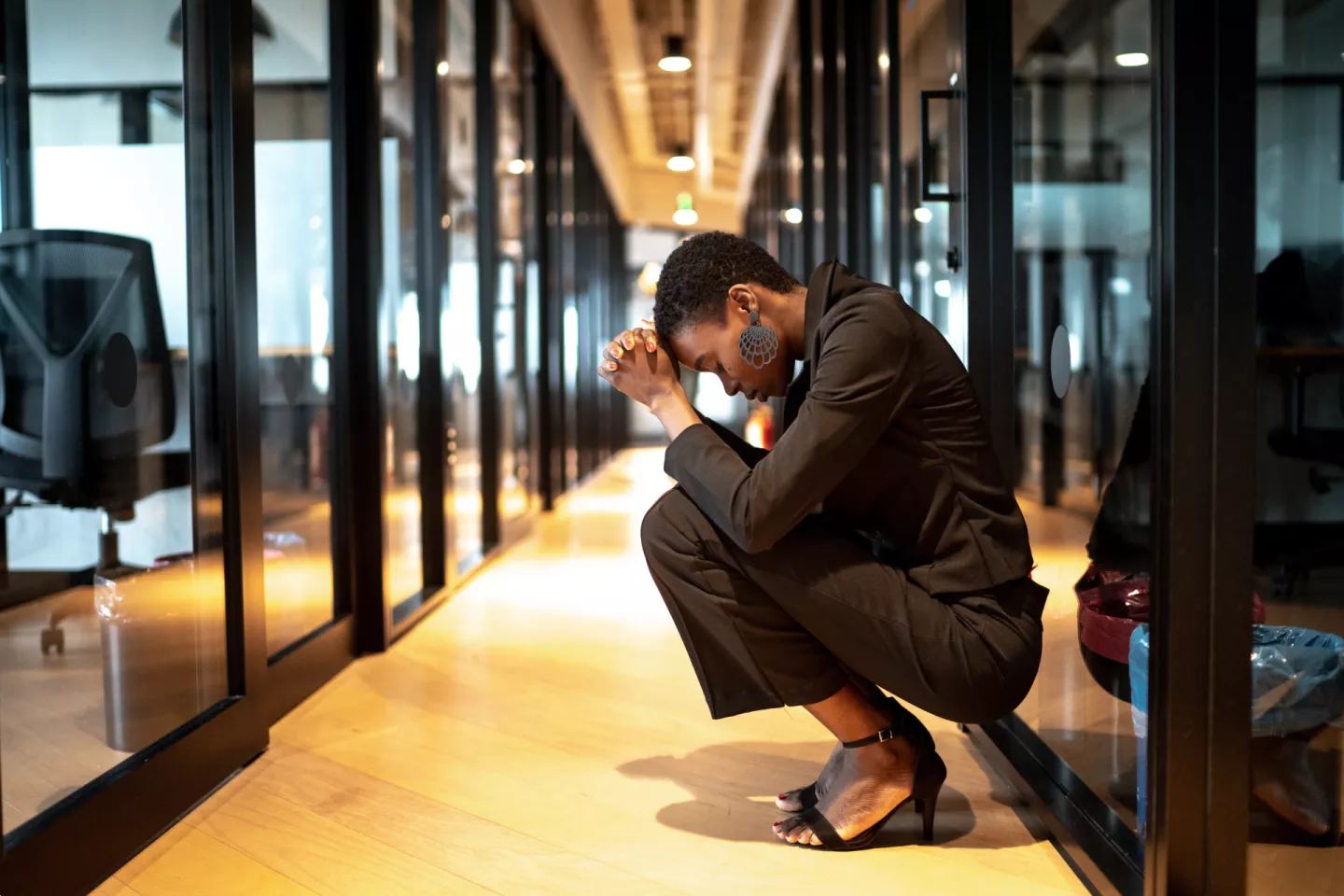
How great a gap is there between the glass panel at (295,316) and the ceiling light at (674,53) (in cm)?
517

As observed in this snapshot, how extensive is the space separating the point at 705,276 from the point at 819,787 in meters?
0.84

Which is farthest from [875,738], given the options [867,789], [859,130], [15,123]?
[859,130]

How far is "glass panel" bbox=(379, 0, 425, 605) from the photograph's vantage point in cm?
347

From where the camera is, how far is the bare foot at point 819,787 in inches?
73.6

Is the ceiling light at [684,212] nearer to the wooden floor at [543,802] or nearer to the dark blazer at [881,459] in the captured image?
the wooden floor at [543,802]

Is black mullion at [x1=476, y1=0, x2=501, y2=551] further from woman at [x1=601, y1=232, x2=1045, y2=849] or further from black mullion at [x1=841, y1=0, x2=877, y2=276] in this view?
woman at [x1=601, y1=232, x2=1045, y2=849]

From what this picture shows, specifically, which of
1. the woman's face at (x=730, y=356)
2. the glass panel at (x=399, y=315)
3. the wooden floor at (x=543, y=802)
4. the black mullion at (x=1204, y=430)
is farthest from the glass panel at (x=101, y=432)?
the black mullion at (x=1204, y=430)

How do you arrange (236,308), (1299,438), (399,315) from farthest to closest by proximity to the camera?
(399,315) < (236,308) < (1299,438)

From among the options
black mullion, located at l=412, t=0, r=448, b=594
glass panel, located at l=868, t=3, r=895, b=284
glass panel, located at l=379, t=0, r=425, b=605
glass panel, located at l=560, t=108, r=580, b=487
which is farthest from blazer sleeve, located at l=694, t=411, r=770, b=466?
glass panel, located at l=560, t=108, r=580, b=487

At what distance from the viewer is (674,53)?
798cm

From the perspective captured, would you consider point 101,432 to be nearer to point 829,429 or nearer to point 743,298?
point 743,298

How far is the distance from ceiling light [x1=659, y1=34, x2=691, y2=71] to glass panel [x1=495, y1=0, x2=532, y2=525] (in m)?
1.78

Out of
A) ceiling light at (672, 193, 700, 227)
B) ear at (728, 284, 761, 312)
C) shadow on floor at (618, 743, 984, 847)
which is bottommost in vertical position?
shadow on floor at (618, 743, 984, 847)

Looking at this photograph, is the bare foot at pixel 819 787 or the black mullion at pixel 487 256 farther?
the black mullion at pixel 487 256
